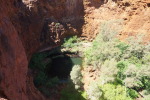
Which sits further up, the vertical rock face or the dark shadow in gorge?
the vertical rock face

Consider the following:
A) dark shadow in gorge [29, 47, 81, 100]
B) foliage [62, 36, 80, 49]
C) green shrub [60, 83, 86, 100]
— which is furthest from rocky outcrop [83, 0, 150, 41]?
green shrub [60, 83, 86, 100]

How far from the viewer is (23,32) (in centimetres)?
1600

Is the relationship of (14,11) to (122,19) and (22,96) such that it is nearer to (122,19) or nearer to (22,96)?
(22,96)

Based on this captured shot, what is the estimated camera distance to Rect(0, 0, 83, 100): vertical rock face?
7.36 metres

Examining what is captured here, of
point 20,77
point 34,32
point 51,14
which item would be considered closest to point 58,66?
point 34,32

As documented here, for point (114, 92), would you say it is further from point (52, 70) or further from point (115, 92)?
point (52, 70)

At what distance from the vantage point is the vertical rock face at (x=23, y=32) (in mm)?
7363

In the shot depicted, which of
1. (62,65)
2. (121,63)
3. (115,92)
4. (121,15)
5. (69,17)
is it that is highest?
(121,15)

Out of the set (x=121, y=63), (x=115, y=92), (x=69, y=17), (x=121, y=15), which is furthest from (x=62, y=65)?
(x=121, y=15)

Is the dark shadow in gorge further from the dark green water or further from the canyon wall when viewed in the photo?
the canyon wall

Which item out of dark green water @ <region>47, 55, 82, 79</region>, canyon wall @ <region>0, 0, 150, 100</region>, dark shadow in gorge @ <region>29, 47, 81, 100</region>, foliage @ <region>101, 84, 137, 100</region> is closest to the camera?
foliage @ <region>101, 84, 137, 100</region>

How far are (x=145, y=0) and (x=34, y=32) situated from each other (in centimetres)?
1284

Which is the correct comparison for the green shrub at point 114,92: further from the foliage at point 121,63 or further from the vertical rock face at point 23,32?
the vertical rock face at point 23,32

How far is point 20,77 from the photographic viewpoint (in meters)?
8.61
